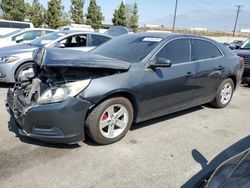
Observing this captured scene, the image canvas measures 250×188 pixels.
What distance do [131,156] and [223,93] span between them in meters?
3.10

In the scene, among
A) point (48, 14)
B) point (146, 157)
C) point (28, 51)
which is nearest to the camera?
point (146, 157)

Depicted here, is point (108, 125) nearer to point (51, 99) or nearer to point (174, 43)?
point (51, 99)

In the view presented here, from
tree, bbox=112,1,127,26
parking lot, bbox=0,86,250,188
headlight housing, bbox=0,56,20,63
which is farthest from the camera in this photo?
tree, bbox=112,1,127,26

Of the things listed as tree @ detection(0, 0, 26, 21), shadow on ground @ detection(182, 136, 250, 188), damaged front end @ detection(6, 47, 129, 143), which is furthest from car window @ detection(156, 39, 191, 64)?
tree @ detection(0, 0, 26, 21)

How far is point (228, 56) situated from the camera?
5.93 m

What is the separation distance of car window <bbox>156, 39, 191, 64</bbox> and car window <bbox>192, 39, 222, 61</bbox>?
7.3 inches

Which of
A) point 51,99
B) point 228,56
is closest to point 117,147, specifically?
point 51,99

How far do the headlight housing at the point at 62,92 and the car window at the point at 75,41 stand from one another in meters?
4.56

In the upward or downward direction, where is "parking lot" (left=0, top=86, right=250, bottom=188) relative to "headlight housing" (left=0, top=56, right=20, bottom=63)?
downward

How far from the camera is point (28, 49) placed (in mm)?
7164

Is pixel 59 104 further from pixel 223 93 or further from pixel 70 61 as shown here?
pixel 223 93

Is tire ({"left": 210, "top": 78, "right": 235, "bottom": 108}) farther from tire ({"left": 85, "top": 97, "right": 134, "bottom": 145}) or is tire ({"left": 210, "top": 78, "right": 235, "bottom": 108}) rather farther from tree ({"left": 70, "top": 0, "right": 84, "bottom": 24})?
tree ({"left": 70, "top": 0, "right": 84, "bottom": 24})

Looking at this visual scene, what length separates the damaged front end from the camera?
346 centimetres

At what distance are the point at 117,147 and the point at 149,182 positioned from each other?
0.92 m
